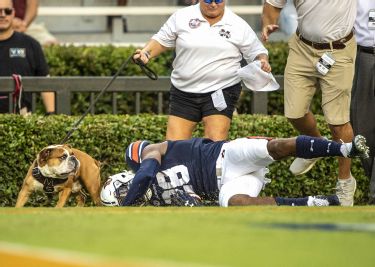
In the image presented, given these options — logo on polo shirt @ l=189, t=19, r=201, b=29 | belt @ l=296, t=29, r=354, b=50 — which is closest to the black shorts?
logo on polo shirt @ l=189, t=19, r=201, b=29

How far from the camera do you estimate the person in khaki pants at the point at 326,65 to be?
12125mm

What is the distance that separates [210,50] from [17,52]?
3.36 m

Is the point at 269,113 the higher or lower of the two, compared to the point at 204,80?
lower

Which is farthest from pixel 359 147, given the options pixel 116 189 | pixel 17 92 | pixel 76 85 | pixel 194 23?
pixel 17 92

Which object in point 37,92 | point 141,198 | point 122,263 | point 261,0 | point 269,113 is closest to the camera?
point 122,263

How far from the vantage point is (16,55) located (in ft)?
50.1

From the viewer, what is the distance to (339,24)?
12.1 metres

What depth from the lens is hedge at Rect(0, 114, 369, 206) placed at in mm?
13875

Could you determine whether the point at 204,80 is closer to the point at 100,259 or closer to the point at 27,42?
the point at 27,42

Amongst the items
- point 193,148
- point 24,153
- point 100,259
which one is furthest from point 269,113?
point 100,259

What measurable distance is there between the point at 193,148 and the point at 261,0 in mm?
10154

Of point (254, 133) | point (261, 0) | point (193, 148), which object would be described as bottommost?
point (261, 0)

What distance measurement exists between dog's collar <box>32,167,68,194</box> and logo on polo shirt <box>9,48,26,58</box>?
278 cm

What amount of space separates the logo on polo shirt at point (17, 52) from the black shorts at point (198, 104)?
9.67 feet
